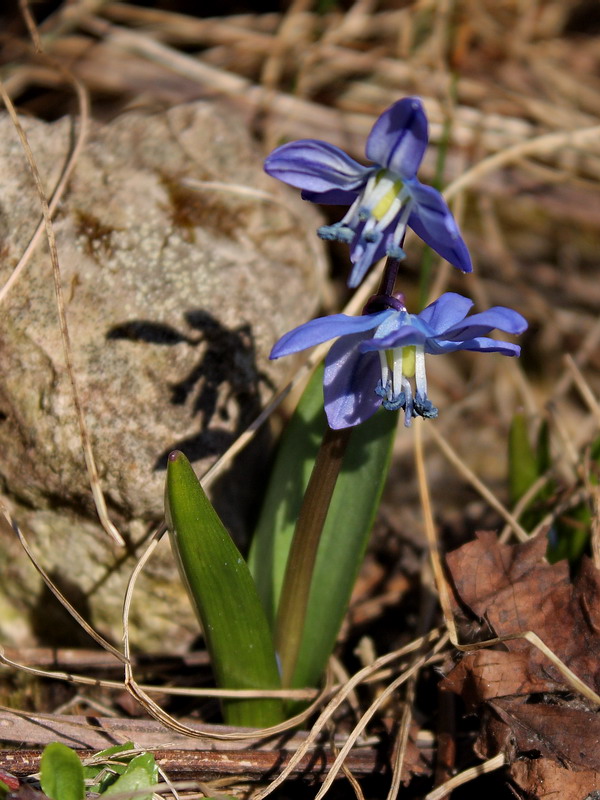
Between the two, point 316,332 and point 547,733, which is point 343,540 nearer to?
point 547,733

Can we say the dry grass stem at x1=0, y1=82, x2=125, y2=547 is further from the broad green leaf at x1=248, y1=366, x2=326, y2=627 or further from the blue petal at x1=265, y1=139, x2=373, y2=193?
the blue petal at x1=265, y1=139, x2=373, y2=193

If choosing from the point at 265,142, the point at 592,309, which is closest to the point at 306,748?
the point at 265,142

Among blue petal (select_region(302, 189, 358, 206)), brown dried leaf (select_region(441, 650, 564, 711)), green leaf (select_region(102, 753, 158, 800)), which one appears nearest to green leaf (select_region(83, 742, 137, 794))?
green leaf (select_region(102, 753, 158, 800))

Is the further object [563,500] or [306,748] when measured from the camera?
[563,500]

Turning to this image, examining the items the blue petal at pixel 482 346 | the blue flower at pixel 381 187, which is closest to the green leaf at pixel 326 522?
the blue petal at pixel 482 346

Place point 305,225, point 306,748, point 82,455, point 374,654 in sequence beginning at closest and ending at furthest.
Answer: point 306,748, point 82,455, point 374,654, point 305,225

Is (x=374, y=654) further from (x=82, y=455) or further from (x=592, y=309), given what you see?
(x=592, y=309)

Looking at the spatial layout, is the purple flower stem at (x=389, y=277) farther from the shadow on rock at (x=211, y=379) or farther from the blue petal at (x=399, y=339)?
the shadow on rock at (x=211, y=379)
